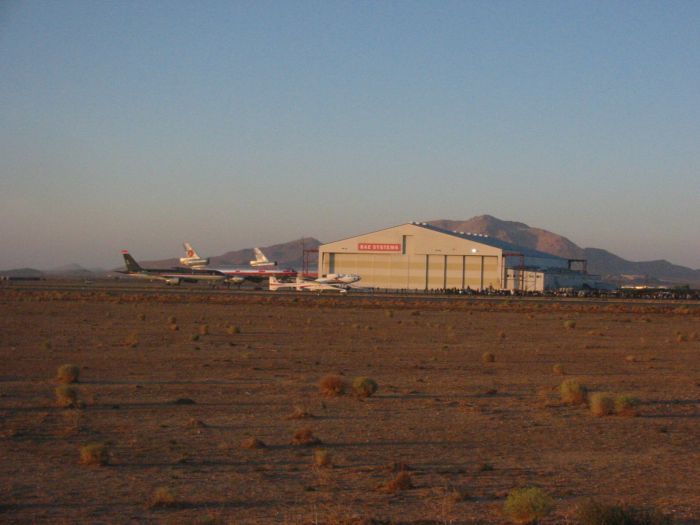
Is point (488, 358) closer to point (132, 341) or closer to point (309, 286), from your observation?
point (132, 341)

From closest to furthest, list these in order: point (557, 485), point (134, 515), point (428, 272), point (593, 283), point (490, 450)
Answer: point (134, 515)
point (557, 485)
point (490, 450)
point (428, 272)
point (593, 283)

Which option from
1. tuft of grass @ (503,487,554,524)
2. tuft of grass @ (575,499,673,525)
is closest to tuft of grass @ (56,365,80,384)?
tuft of grass @ (503,487,554,524)

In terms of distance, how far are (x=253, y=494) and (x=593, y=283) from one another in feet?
411

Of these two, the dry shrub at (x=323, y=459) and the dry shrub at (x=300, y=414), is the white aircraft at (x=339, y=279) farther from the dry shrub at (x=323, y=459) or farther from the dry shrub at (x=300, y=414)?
the dry shrub at (x=323, y=459)

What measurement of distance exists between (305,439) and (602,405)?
24.4ft

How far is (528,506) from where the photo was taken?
33.7ft

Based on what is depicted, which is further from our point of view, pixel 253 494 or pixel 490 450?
pixel 490 450

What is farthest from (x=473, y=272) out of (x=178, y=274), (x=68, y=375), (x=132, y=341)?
(x=68, y=375)

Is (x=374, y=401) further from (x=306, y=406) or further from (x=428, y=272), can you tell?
(x=428, y=272)

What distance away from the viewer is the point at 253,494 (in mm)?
12273

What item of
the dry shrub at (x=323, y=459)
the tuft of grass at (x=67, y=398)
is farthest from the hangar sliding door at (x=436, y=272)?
the dry shrub at (x=323, y=459)

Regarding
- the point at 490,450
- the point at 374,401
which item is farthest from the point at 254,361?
the point at 490,450

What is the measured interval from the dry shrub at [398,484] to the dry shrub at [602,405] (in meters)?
8.22

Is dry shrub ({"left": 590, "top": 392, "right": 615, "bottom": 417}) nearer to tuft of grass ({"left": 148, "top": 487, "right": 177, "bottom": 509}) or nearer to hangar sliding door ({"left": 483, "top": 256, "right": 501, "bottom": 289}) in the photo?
tuft of grass ({"left": 148, "top": 487, "right": 177, "bottom": 509})
